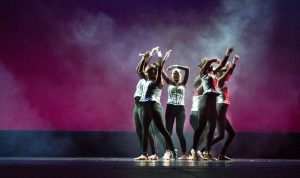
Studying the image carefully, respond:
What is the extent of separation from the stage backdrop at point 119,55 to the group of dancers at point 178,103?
1857 millimetres

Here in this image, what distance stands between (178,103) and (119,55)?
2376 mm

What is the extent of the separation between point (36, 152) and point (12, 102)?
1013 mm

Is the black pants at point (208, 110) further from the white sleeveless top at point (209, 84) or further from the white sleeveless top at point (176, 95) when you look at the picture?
the white sleeveless top at point (176, 95)

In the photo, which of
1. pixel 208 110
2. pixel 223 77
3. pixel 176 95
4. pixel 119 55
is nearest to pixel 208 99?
pixel 208 110

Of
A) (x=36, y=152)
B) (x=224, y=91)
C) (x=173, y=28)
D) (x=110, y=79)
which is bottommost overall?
(x=36, y=152)

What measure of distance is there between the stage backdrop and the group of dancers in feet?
6.09

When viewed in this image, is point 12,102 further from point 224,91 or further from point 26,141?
point 224,91

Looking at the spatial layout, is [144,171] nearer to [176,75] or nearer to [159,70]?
[159,70]

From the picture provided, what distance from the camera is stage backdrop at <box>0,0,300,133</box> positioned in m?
9.69

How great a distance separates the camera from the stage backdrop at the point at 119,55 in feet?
31.8

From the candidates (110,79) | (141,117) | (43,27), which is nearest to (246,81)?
(110,79)

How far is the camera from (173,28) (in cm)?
991

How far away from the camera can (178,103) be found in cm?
792

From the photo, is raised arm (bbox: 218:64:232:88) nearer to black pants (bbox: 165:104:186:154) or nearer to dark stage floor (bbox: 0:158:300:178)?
black pants (bbox: 165:104:186:154)
